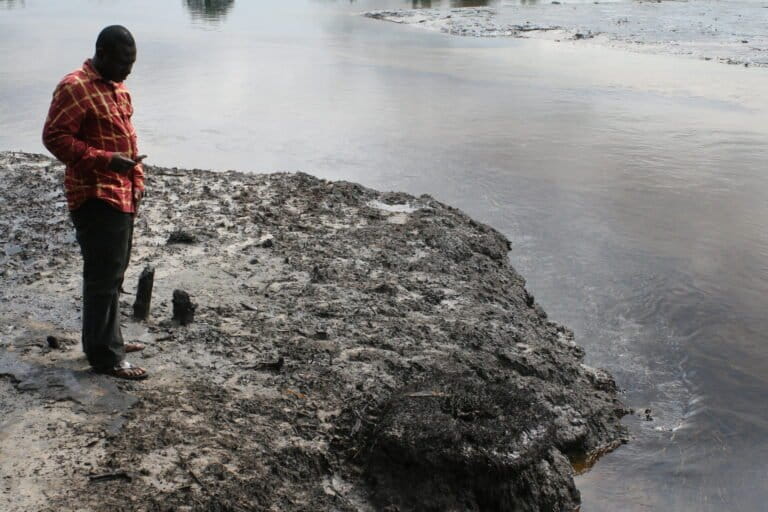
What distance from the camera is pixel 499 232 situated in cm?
820

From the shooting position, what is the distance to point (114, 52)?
146 inches

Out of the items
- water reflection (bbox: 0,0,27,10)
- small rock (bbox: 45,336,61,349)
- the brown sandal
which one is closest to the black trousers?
the brown sandal

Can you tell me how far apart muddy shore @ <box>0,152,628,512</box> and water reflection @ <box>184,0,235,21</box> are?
2417cm

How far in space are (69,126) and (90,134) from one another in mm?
134

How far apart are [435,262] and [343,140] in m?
5.73

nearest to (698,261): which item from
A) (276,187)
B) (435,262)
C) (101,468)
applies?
(435,262)

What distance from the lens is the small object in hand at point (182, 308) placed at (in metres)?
4.87

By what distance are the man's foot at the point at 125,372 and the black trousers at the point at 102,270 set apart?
24mm

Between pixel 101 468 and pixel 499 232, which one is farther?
pixel 499 232

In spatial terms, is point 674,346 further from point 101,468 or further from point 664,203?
point 101,468

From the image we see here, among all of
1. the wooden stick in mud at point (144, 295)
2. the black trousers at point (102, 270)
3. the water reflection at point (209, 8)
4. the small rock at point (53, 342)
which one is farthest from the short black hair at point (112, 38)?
the water reflection at point (209, 8)

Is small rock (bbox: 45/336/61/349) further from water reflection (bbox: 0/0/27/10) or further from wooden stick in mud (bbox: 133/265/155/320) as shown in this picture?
water reflection (bbox: 0/0/27/10)

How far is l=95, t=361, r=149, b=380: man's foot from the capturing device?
4.16m

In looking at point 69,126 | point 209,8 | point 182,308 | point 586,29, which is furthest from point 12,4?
point 69,126
